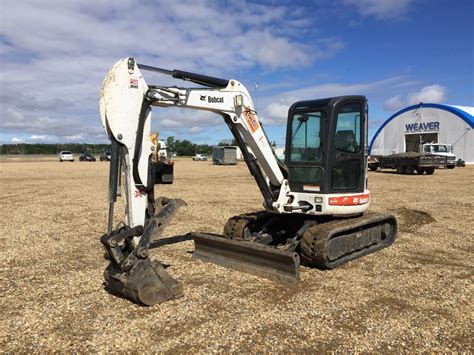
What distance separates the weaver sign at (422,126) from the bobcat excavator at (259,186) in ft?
152

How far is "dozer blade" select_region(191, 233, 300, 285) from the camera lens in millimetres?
6492

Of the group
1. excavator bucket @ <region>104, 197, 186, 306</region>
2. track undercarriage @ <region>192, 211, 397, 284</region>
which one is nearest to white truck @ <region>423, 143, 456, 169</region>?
track undercarriage @ <region>192, 211, 397, 284</region>

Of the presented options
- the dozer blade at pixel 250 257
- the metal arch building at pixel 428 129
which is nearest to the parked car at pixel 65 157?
the metal arch building at pixel 428 129

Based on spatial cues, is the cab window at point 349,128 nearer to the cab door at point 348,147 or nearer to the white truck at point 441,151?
the cab door at point 348,147

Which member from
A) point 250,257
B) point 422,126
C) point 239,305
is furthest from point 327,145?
point 422,126

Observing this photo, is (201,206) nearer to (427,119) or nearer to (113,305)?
(113,305)

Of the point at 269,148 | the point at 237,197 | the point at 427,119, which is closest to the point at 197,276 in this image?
the point at 269,148

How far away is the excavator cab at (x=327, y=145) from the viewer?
7730 mm

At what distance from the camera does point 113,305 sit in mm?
5637

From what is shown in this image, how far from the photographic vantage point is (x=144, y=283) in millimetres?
5512

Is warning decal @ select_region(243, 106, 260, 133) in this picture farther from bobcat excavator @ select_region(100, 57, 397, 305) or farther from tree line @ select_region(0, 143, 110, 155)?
tree line @ select_region(0, 143, 110, 155)

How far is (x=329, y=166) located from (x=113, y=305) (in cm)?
432

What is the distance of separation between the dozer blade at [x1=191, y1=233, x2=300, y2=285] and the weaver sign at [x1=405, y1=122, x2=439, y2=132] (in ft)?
162

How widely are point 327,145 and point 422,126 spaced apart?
161 feet
